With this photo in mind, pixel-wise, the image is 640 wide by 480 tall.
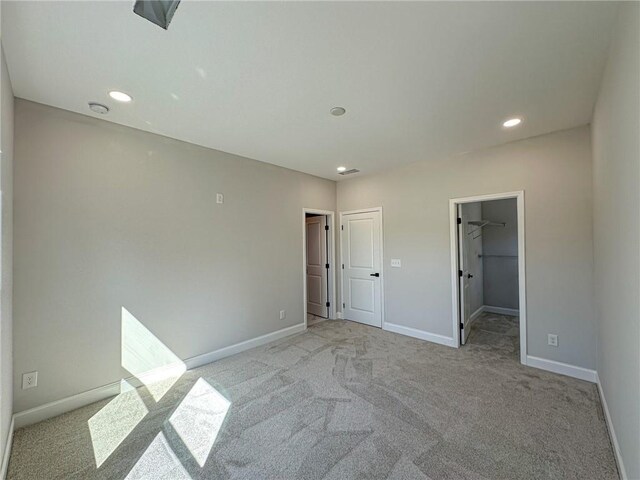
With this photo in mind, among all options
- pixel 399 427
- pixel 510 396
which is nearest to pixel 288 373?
pixel 399 427

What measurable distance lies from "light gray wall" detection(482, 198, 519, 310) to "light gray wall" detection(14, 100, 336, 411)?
457cm

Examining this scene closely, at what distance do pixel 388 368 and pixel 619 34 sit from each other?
3214mm

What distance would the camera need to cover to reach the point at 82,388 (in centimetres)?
246

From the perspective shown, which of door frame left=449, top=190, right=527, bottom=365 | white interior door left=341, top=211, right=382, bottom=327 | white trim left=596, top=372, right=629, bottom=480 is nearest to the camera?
white trim left=596, top=372, right=629, bottom=480

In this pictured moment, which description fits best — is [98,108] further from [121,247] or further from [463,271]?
[463,271]

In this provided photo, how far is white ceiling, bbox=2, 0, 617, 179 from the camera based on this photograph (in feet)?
4.76

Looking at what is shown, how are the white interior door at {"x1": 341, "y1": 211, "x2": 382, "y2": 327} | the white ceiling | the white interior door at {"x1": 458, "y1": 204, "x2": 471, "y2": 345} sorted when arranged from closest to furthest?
the white ceiling → the white interior door at {"x1": 458, "y1": 204, "x2": 471, "y2": 345} → the white interior door at {"x1": 341, "y1": 211, "x2": 382, "y2": 327}

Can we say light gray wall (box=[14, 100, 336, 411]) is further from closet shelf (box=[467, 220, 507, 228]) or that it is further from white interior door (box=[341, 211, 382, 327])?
closet shelf (box=[467, 220, 507, 228])

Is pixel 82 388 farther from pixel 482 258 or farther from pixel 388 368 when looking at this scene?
pixel 482 258

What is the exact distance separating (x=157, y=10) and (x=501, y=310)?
663cm

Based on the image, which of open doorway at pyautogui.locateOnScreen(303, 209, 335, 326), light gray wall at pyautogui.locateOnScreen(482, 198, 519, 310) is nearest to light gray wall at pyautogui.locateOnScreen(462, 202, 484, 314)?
light gray wall at pyautogui.locateOnScreen(482, 198, 519, 310)

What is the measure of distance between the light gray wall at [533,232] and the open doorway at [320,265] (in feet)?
4.59

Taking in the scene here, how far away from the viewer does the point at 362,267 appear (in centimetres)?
490

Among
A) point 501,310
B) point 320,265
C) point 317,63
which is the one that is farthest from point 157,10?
point 501,310
